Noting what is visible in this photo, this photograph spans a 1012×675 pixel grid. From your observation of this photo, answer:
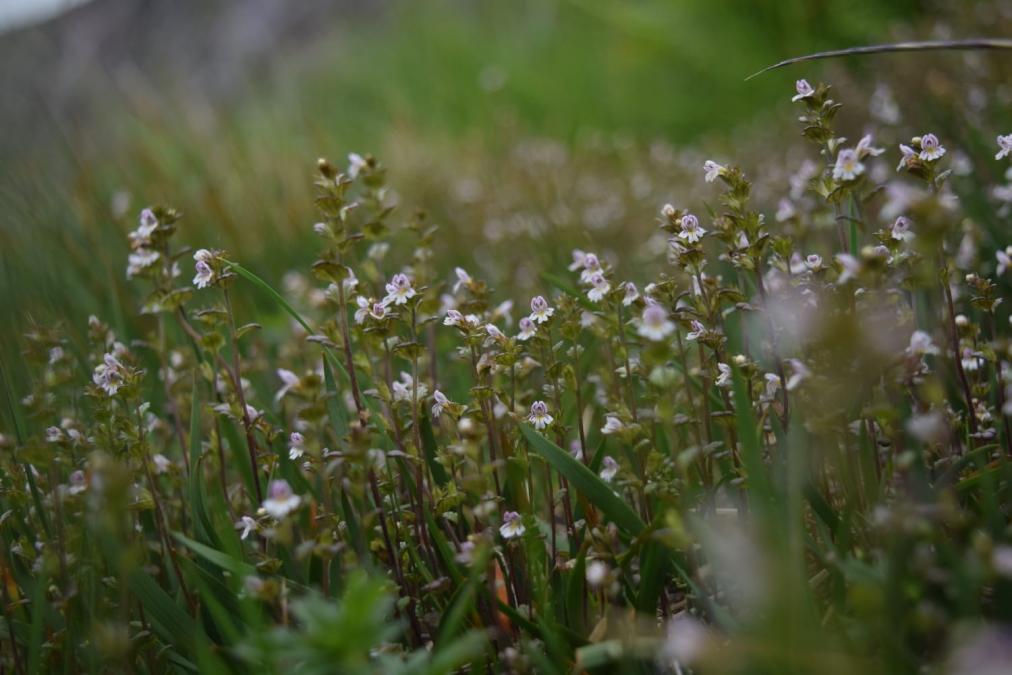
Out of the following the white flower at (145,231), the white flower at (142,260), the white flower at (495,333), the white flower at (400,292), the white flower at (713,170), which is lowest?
the white flower at (495,333)

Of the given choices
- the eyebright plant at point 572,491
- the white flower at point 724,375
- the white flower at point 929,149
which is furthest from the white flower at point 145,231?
the white flower at point 929,149

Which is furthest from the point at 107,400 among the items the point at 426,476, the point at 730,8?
the point at 730,8

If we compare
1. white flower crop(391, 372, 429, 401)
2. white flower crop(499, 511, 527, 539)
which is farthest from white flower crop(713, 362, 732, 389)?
white flower crop(391, 372, 429, 401)

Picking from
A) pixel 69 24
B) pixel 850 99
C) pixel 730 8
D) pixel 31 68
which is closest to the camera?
pixel 850 99

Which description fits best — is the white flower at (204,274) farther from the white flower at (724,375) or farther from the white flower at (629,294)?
the white flower at (724,375)

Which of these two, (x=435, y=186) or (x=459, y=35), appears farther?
(x=459, y=35)

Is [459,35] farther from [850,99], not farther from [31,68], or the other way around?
[850,99]
